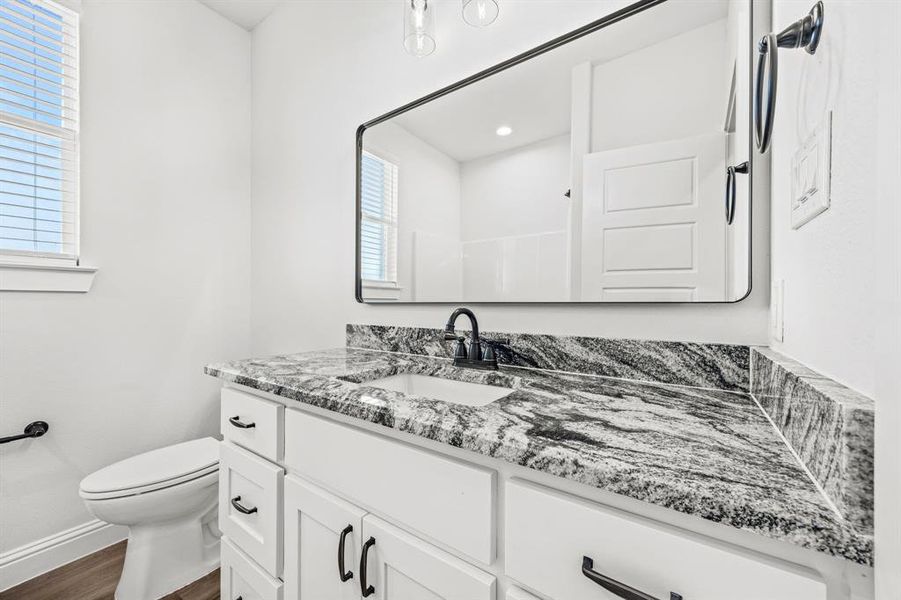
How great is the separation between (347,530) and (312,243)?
4.70 feet

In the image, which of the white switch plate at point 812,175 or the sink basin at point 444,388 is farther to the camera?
the sink basin at point 444,388

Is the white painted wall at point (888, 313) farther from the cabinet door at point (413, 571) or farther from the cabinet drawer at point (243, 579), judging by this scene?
the cabinet drawer at point (243, 579)

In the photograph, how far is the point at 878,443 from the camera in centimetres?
32

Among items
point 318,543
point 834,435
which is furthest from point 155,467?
point 834,435

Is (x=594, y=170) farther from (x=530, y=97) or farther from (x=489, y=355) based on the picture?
(x=489, y=355)

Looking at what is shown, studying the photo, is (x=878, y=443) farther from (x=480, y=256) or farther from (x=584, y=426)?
(x=480, y=256)

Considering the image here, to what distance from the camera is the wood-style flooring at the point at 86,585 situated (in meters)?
1.45

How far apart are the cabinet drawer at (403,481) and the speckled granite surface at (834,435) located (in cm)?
40

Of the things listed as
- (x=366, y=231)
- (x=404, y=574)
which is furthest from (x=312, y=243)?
(x=404, y=574)

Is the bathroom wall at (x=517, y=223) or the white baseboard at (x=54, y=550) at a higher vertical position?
the bathroom wall at (x=517, y=223)

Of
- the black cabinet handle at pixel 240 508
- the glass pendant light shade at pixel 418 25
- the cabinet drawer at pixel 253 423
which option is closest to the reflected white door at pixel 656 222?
the glass pendant light shade at pixel 418 25

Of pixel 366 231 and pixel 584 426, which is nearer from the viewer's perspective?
pixel 584 426

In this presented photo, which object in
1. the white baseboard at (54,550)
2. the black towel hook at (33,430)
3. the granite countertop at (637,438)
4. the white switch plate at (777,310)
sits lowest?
the white baseboard at (54,550)

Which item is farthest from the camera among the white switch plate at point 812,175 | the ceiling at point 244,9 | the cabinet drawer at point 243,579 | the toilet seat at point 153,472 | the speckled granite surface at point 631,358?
the ceiling at point 244,9
